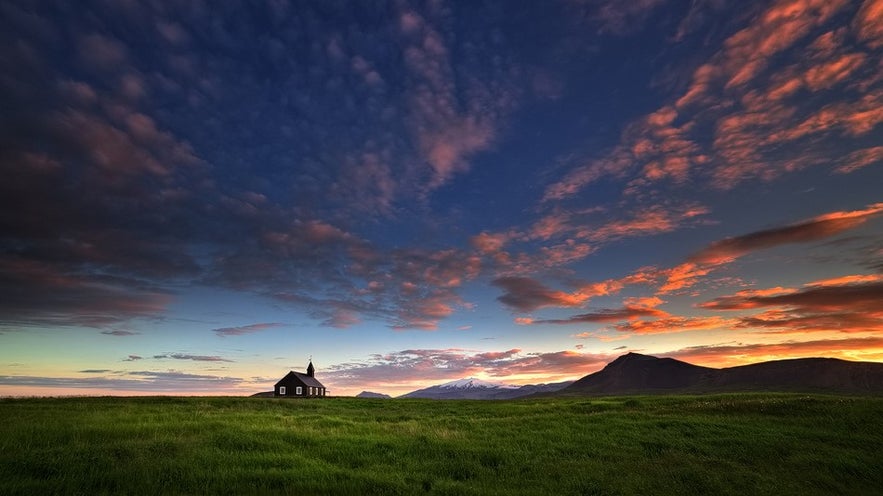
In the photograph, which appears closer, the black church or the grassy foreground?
the grassy foreground

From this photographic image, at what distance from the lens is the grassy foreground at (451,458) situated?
438 inches

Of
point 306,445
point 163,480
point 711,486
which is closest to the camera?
point 163,480

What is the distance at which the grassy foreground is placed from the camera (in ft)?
36.5

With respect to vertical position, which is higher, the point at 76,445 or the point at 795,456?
the point at 76,445

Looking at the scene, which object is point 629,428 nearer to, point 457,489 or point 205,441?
point 457,489

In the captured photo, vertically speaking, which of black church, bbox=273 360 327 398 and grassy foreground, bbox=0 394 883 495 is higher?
black church, bbox=273 360 327 398

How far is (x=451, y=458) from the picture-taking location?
49.3 ft

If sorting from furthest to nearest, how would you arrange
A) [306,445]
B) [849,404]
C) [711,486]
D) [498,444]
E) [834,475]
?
[849,404] < [498,444] < [306,445] < [834,475] < [711,486]

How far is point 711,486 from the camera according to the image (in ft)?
42.4

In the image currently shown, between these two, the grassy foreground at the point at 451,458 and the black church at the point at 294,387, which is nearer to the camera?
the grassy foreground at the point at 451,458

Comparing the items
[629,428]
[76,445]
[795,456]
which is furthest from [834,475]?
[76,445]

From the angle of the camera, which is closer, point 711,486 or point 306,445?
point 711,486

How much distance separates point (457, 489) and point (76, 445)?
40.4ft

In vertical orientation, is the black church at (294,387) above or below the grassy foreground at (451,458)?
above
